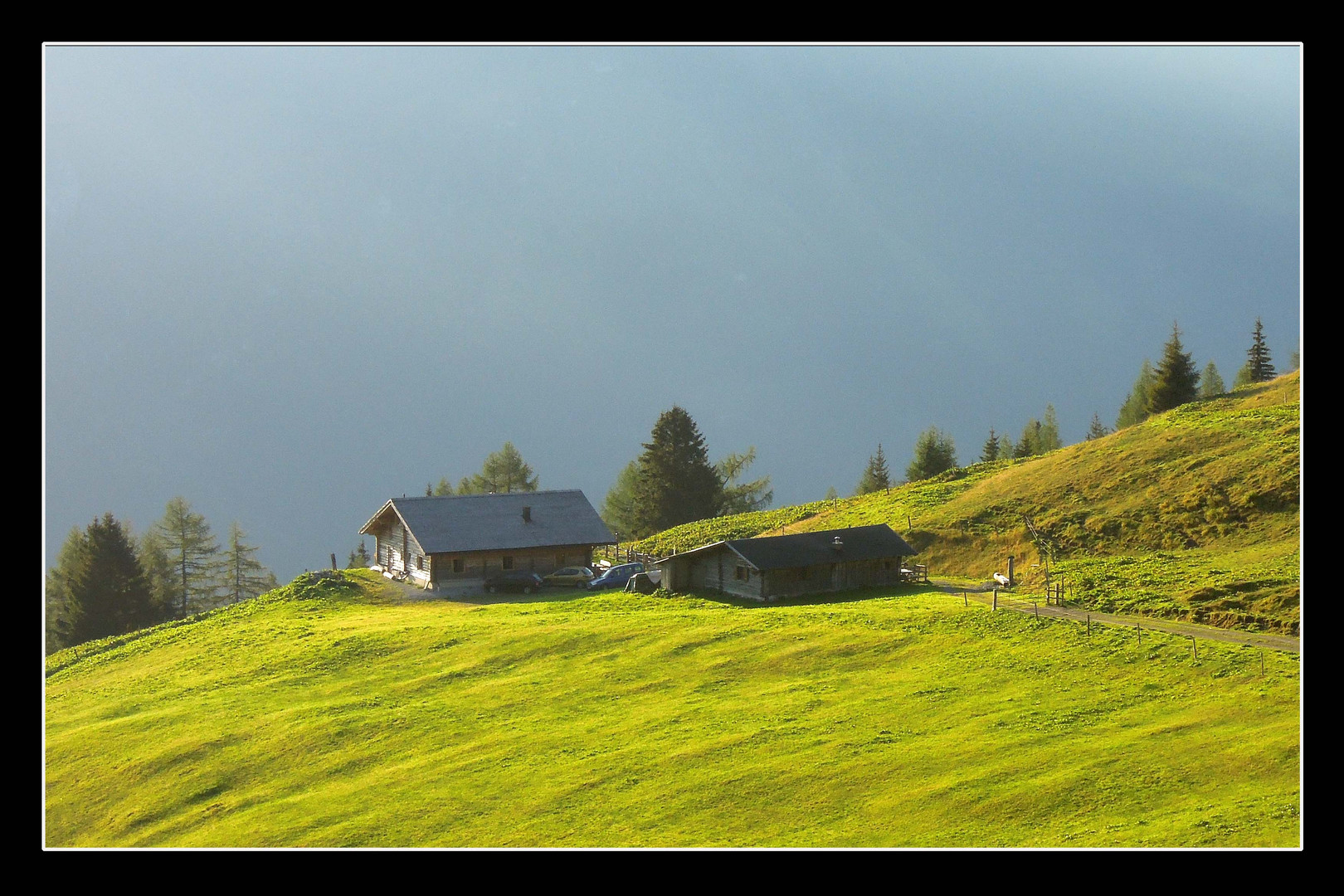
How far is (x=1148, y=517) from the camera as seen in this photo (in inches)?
2157

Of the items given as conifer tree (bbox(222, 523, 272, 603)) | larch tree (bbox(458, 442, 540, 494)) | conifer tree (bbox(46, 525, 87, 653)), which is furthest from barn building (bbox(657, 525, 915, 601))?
larch tree (bbox(458, 442, 540, 494))

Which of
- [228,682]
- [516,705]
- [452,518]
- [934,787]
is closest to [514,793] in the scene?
[516,705]

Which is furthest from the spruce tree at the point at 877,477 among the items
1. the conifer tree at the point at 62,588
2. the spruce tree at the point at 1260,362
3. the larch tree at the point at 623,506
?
the conifer tree at the point at 62,588

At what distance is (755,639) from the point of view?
37594 mm

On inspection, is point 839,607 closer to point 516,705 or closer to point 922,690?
point 922,690

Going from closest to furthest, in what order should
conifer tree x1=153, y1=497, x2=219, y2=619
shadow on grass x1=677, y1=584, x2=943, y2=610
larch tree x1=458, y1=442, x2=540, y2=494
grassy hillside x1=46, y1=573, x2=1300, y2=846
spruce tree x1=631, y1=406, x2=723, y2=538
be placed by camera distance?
grassy hillside x1=46, y1=573, x2=1300, y2=846 < shadow on grass x1=677, y1=584, x2=943, y2=610 < conifer tree x1=153, y1=497, x2=219, y2=619 < spruce tree x1=631, y1=406, x2=723, y2=538 < larch tree x1=458, y1=442, x2=540, y2=494

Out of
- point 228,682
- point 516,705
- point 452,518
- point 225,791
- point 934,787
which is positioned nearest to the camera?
point 934,787

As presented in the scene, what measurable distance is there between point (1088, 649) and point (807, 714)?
10.3 m

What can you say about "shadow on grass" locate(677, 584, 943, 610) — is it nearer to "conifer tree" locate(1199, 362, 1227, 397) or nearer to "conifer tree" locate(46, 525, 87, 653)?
"conifer tree" locate(46, 525, 87, 653)

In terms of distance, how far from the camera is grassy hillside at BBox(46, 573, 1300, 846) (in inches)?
867

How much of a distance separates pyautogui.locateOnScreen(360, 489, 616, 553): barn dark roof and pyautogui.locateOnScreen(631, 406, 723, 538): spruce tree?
106ft

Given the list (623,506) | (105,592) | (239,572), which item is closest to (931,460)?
(623,506)

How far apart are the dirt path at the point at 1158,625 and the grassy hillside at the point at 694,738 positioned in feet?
5.23

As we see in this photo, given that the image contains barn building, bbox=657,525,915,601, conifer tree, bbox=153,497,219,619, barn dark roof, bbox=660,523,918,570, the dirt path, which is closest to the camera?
the dirt path
